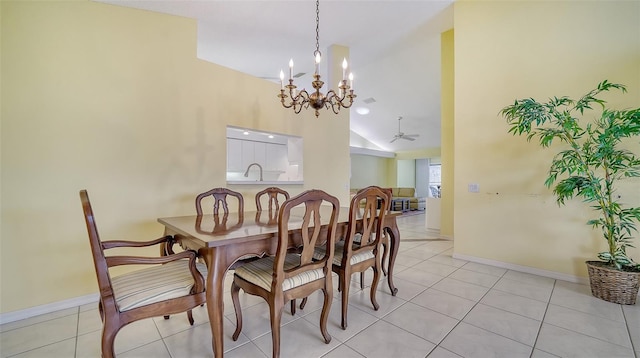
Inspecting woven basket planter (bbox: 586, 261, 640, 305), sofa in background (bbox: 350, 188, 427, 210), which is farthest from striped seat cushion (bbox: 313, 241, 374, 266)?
sofa in background (bbox: 350, 188, 427, 210)

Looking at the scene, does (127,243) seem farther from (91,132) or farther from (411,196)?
(411,196)

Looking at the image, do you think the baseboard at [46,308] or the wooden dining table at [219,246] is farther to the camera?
the baseboard at [46,308]

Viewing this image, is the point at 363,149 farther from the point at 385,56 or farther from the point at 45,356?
the point at 45,356

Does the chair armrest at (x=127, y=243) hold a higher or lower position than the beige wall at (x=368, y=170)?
lower

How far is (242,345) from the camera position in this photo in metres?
1.69

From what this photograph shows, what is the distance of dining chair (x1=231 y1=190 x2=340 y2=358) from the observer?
148 centimetres

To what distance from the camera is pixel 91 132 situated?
234 cm

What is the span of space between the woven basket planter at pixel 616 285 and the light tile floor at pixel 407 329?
0.24 ft

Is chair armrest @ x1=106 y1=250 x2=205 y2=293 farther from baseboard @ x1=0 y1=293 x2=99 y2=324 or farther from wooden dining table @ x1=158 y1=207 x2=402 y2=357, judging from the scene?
baseboard @ x1=0 y1=293 x2=99 y2=324

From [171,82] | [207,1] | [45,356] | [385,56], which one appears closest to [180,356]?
[45,356]

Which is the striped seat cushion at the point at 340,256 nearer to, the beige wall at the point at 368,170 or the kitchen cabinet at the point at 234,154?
the kitchen cabinet at the point at 234,154

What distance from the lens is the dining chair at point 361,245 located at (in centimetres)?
186

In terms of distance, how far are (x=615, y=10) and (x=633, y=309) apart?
2.78 metres

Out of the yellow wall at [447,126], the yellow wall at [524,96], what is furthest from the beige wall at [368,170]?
the yellow wall at [524,96]
